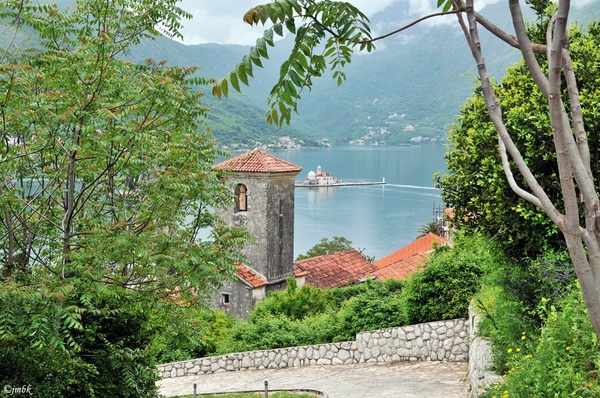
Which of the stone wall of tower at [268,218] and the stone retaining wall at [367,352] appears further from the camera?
the stone wall of tower at [268,218]

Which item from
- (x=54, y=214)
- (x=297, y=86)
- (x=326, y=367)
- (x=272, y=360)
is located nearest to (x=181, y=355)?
(x=272, y=360)

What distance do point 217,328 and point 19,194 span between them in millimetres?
10949

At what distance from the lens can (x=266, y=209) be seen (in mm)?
23484

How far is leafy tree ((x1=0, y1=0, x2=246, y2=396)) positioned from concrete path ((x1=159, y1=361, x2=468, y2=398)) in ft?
12.2

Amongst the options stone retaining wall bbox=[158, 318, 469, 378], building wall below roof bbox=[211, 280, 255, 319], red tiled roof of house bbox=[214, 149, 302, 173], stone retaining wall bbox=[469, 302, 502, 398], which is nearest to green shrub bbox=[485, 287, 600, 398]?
stone retaining wall bbox=[469, 302, 502, 398]

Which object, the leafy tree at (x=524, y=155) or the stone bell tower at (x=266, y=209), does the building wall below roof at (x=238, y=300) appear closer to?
the stone bell tower at (x=266, y=209)

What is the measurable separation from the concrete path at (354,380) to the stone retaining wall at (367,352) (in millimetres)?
214

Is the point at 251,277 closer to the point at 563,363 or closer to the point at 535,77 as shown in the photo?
the point at 563,363

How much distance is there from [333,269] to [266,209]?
22.5ft

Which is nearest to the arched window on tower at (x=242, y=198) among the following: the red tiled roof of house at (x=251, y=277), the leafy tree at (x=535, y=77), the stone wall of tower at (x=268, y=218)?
the stone wall of tower at (x=268, y=218)

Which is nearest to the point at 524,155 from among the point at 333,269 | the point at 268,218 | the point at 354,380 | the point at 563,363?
the point at 563,363

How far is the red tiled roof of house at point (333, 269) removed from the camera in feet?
88.4

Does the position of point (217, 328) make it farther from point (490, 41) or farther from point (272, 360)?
point (490, 41)

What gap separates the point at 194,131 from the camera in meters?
8.30
